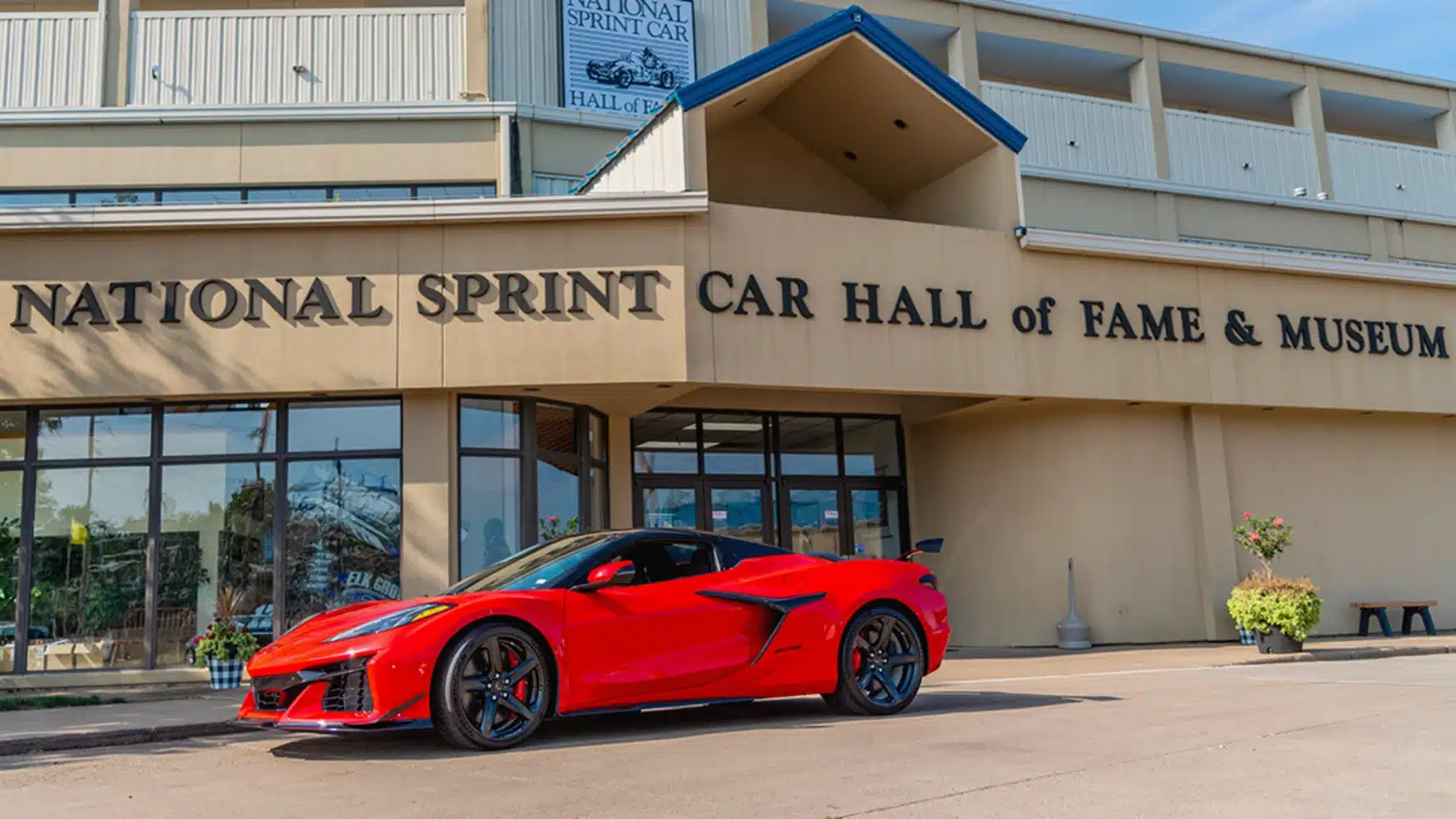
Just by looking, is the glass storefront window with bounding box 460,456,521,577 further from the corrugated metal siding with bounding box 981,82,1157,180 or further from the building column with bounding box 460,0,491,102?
the corrugated metal siding with bounding box 981,82,1157,180

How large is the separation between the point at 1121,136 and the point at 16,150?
58.4 ft

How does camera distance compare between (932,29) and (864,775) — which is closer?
(864,775)

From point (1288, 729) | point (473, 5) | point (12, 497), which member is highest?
point (473, 5)

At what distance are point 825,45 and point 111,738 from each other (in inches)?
457

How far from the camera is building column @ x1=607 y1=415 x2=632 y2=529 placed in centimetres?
1711

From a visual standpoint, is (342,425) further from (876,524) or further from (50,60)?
(50,60)

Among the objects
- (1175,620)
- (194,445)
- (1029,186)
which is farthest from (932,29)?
(194,445)

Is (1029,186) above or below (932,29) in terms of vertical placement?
below

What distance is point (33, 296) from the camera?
1417cm

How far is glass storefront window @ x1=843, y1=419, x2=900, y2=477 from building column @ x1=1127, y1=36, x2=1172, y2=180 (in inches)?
299

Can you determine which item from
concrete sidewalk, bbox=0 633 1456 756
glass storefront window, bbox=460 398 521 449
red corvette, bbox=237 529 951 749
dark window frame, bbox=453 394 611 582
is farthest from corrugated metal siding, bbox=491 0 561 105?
red corvette, bbox=237 529 951 749

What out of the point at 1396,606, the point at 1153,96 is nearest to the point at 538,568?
the point at 1396,606

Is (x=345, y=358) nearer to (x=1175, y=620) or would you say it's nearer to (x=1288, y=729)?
(x=1288, y=729)

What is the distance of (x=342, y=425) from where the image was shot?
583 inches
